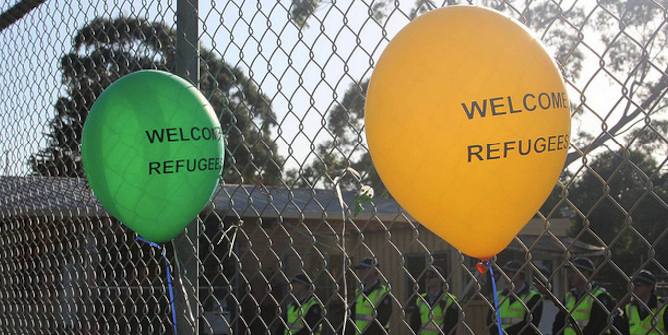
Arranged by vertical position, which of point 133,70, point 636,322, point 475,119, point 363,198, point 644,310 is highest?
point 133,70

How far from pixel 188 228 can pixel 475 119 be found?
1313mm

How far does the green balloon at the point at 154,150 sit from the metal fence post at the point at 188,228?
223 millimetres

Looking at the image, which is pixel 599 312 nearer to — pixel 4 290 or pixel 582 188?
pixel 4 290

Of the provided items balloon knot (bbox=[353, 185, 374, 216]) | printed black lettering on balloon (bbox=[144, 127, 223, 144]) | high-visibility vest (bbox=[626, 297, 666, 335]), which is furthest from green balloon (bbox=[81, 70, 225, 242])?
high-visibility vest (bbox=[626, 297, 666, 335])

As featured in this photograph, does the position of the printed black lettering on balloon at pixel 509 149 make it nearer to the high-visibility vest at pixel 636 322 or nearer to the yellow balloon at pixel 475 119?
the yellow balloon at pixel 475 119

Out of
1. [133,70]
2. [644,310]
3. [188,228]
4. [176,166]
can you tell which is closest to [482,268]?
[176,166]

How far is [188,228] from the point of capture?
6.73 feet

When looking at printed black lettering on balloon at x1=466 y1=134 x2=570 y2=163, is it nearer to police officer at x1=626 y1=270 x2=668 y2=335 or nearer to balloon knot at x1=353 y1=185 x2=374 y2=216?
balloon knot at x1=353 y1=185 x2=374 y2=216

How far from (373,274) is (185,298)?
623cm

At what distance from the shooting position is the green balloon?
1704 mm

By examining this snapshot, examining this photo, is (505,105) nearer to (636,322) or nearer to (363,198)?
Result: (363,198)

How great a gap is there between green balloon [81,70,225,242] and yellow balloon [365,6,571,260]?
2.56 feet

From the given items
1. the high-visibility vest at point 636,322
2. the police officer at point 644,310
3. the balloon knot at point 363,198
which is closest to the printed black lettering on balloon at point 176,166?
the balloon knot at point 363,198

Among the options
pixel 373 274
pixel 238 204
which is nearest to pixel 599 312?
pixel 373 274
